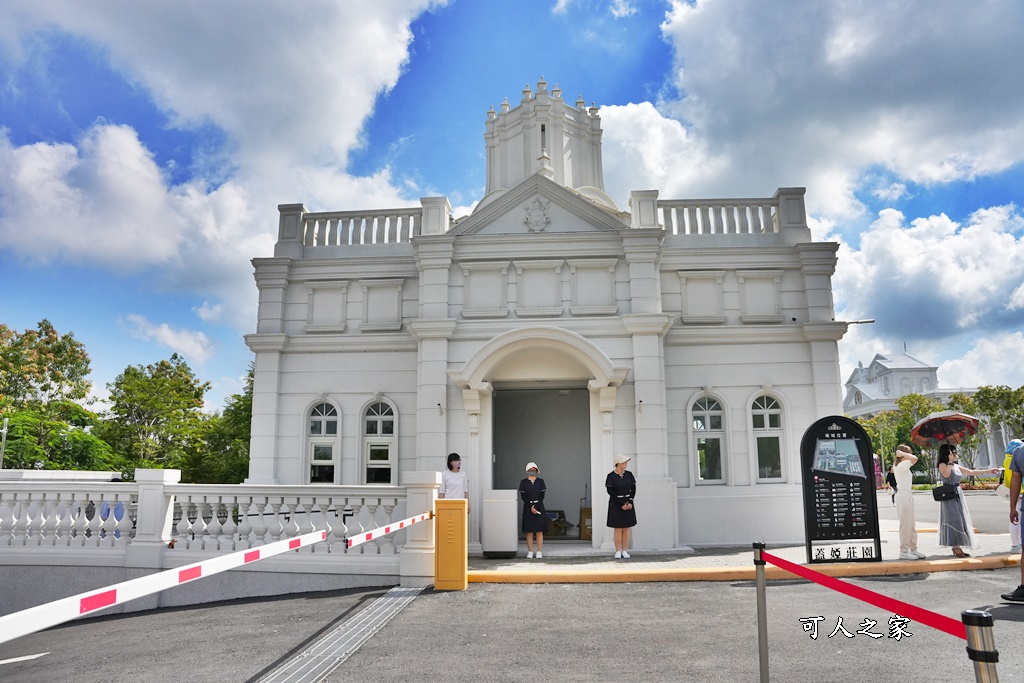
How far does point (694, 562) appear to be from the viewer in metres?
11.3

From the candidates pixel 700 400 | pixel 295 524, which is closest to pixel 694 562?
pixel 700 400

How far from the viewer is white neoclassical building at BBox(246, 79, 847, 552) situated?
44.8ft

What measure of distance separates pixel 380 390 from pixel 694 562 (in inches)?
301

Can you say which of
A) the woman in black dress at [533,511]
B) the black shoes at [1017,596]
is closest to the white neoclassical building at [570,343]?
A: the woman in black dress at [533,511]

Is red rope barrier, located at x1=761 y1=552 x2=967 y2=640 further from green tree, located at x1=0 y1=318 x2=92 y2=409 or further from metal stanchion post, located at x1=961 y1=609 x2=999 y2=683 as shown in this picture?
green tree, located at x1=0 y1=318 x2=92 y2=409

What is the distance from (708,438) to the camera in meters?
14.8

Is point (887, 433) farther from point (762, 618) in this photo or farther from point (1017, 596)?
point (762, 618)

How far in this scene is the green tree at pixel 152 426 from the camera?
31828 millimetres

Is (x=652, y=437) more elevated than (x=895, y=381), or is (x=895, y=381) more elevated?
(x=895, y=381)

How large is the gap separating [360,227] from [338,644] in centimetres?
1169

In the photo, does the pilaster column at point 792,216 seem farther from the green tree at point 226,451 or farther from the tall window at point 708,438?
the green tree at point 226,451

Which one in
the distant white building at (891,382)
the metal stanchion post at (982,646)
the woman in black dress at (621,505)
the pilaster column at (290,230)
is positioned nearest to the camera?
the metal stanchion post at (982,646)

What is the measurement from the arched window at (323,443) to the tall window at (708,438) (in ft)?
26.1

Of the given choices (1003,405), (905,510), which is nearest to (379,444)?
(905,510)
